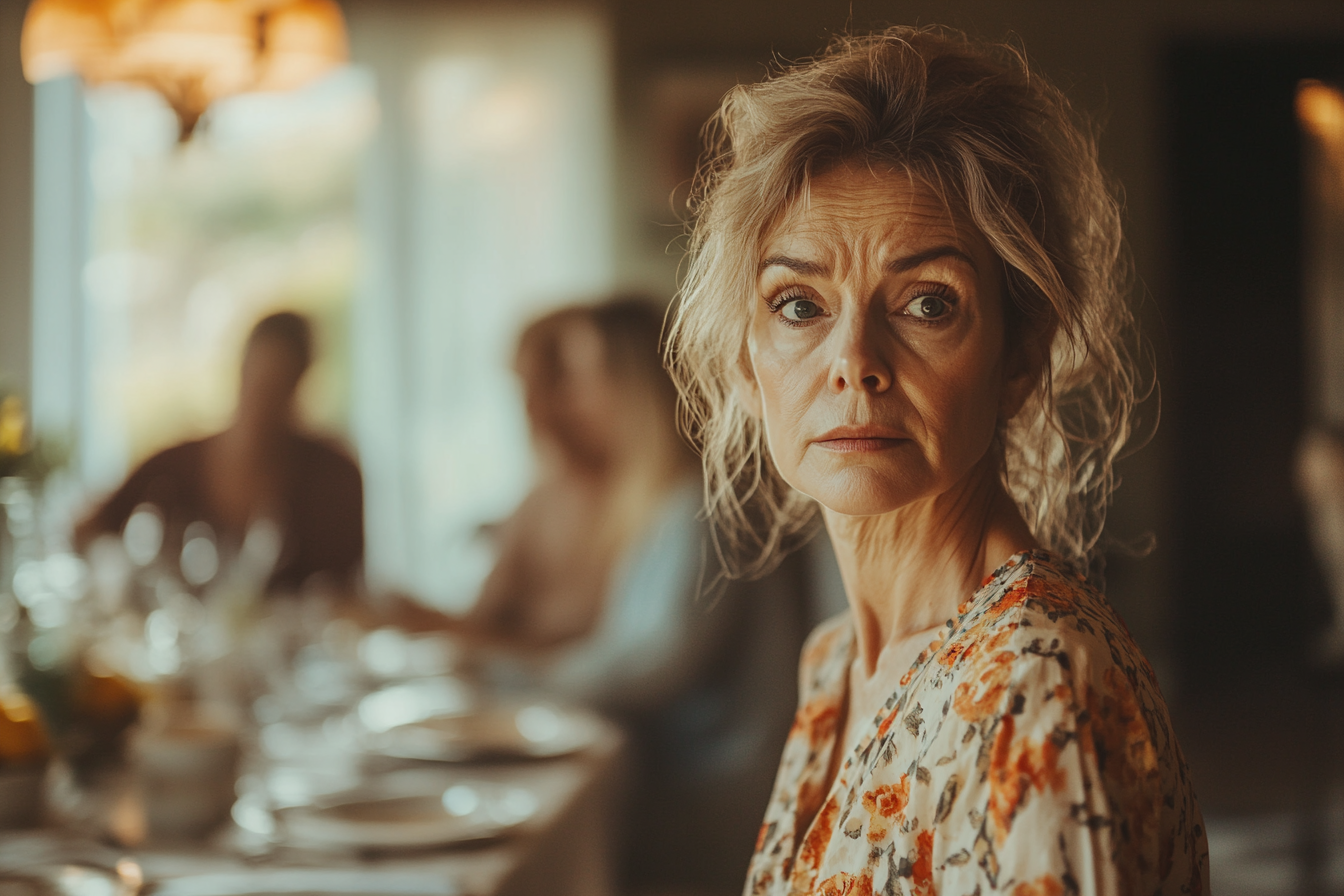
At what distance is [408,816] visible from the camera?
141 cm

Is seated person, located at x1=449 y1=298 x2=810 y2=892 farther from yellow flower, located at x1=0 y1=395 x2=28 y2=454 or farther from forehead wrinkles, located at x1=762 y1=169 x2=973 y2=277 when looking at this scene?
forehead wrinkles, located at x1=762 y1=169 x2=973 y2=277

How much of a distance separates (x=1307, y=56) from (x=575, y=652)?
2929 millimetres

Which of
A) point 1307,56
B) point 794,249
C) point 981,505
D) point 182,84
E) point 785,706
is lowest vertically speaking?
point 785,706

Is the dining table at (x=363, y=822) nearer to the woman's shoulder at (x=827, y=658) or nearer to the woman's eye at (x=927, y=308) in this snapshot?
the woman's shoulder at (x=827, y=658)

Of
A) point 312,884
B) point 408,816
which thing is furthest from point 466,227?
point 312,884

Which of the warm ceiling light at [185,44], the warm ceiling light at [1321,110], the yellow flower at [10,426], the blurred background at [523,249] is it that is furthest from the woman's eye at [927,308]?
the warm ceiling light at [1321,110]

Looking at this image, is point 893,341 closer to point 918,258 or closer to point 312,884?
point 918,258

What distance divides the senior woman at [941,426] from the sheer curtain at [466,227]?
3035 mm

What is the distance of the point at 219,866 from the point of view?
4.12ft

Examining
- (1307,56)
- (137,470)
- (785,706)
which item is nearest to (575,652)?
(785,706)

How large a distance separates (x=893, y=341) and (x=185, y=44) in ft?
5.43

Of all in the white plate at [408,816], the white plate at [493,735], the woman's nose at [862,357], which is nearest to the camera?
the woman's nose at [862,357]

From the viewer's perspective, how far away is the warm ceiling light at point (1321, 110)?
11.9 ft

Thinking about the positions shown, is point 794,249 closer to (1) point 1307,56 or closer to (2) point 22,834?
(2) point 22,834
